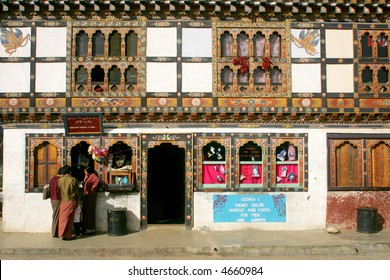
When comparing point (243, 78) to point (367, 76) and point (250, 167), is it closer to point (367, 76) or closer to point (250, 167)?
point (250, 167)

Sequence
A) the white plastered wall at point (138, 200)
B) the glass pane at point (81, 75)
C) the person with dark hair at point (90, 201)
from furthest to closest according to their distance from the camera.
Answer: the glass pane at point (81, 75)
the white plastered wall at point (138, 200)
the person with dark hair at point (90, 201)

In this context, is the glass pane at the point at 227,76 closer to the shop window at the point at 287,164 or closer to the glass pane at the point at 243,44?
the glass pane at the point at 243,44

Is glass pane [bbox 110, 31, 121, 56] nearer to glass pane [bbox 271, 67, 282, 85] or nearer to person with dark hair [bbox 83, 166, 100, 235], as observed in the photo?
person with dark hair [bbox 83, 166, 100, 235]

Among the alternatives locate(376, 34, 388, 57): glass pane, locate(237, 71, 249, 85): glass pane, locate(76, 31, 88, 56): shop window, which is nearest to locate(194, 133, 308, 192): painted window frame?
locate(237, 71, 249, 85): glass pane

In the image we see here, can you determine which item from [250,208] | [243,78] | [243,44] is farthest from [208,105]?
[250,208]

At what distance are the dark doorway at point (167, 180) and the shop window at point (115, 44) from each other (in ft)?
14.4

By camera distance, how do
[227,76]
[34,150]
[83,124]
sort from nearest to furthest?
[83,124] < [34,150] < [227,76]

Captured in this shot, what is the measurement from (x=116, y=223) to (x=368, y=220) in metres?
7.37

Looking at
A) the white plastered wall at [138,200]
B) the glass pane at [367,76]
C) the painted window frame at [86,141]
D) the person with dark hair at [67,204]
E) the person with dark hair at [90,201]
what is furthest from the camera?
the glass pane at [367,76]

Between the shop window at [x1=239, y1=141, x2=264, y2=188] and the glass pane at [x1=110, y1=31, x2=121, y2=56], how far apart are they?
4.83 m

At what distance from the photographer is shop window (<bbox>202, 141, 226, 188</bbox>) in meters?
14.8

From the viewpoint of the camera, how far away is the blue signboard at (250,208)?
47.9 ft

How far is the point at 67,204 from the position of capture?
13445 mm

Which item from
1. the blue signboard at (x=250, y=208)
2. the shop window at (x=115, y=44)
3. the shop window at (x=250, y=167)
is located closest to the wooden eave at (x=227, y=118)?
the shop window at (x=250, y=167)
